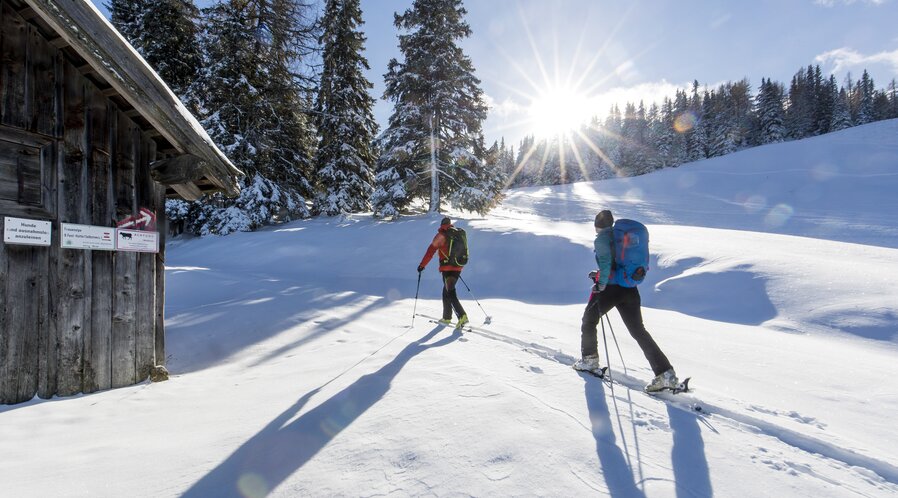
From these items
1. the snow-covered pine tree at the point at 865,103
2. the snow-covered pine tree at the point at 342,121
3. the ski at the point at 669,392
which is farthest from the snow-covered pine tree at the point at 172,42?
the snow-covered pine tree at the point at 865,103

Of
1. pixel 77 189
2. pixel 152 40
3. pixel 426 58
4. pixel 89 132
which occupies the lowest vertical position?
pixel 77 189

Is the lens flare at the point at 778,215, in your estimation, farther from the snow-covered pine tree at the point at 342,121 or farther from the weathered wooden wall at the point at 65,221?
the weathered wooden wall at the point at 65,221

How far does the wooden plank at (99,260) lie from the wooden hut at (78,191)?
0.01 metres

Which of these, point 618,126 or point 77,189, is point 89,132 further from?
point 618,126

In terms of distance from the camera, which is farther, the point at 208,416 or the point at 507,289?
the point at 507,289

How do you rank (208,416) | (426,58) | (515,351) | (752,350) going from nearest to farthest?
1. (208,416)
2. (515,351)
3. (752,350)
4. (426,58)

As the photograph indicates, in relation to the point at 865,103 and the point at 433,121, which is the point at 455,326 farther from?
Answer: the point at 865,103

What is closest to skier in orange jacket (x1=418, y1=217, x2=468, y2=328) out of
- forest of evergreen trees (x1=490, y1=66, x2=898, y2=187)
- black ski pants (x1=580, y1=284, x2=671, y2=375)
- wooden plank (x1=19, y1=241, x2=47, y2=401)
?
black ski pants (x1=580, y1=284, x2=671, y2=375)

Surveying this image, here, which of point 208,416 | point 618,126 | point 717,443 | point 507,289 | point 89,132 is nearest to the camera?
point 717,443

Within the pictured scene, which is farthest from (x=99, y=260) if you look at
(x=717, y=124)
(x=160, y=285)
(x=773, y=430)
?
(x=717, y=124)

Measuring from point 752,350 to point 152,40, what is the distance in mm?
28550

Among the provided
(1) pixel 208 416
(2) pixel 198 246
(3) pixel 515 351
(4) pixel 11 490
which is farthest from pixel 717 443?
(2) pixel 198 246

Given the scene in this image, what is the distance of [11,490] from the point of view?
7.49 feet

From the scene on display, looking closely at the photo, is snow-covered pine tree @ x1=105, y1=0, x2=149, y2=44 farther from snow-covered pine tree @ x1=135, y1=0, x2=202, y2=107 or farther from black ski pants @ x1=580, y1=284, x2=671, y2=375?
black ski pants @ x1=580, y1=284, x2=671, y2=375
